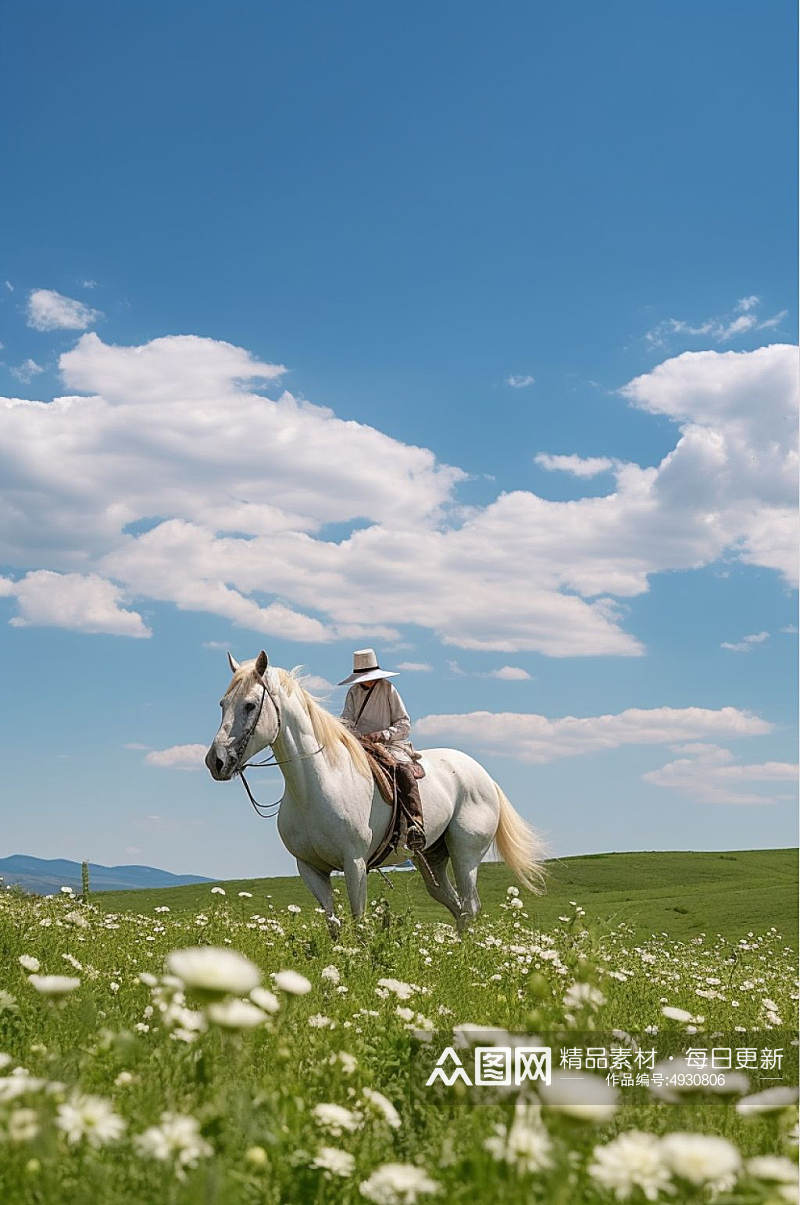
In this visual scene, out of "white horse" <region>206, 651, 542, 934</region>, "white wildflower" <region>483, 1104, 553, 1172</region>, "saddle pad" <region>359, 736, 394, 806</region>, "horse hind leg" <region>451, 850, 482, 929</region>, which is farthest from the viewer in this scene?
"horse hind leg" <region>451, 850, 482, 929</region>

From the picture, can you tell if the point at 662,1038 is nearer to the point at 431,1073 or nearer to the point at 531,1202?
the point at 431,1073

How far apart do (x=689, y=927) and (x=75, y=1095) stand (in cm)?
2356

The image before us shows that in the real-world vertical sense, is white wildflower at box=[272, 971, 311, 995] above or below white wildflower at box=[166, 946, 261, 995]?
below

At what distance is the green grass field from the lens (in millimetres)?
24422

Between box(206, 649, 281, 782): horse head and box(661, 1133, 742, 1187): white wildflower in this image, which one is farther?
box(206, 649, 281, 782): horse head

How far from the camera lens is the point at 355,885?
11.2m

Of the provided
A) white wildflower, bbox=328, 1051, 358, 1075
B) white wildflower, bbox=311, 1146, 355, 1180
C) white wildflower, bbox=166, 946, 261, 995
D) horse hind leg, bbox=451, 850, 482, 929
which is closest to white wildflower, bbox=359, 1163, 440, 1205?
white wildflower, bbox=311, 1146, 355, 1180

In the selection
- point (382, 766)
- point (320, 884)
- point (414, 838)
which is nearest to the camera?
point (320, 884)

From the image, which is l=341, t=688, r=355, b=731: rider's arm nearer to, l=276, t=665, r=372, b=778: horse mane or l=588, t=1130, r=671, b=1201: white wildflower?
l=276, t=665, r=372, b=778: horse mane

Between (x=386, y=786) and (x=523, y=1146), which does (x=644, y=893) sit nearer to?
(x=386, y=786)

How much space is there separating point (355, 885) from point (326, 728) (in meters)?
1.71

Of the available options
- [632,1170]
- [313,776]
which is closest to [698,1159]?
[632,1170]

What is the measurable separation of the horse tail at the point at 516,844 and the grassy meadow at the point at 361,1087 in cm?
547

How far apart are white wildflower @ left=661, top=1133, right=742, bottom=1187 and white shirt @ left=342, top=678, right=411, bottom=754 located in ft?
32.7
